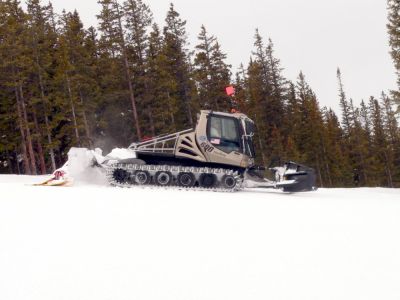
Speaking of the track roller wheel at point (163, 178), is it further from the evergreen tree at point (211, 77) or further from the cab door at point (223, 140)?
the evergreen tree at point (211, 77)

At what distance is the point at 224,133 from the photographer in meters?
13.5

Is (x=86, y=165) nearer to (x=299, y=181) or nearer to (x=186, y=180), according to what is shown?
(x=186, y=180)

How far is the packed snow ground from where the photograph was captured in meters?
4.12

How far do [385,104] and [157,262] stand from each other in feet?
200

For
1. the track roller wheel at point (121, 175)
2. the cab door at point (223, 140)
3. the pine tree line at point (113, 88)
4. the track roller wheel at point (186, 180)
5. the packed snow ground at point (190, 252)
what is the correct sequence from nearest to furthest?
the packed snow ground at point (190, 252), the track roller wheel at point (186, 180), the track roller wheel at point (121, 175), the cab door at point (223, 140), the pine tree line at point (113, 88)

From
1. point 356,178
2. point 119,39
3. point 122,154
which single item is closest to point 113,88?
point 119,39

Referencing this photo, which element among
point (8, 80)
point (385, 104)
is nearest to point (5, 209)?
point (8, 80)

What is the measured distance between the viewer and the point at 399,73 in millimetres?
23125

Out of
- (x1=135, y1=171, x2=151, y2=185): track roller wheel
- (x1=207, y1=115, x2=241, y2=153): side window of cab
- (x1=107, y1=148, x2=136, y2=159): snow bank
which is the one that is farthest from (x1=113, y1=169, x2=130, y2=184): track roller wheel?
(x1=207, y1=115, x2=241, y2=153): side window of cab

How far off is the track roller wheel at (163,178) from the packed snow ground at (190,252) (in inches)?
173

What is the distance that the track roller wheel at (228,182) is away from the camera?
13.0m

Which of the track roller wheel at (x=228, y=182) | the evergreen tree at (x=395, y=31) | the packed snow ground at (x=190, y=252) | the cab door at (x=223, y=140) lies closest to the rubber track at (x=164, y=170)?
the track roller wheel at (x=228, y=182)

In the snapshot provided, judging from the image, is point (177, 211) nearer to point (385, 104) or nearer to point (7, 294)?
point (7, 294)

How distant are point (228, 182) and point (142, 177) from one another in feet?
9.47
